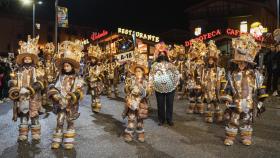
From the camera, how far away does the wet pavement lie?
7.35 m

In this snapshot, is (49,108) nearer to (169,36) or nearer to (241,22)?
(241,22)

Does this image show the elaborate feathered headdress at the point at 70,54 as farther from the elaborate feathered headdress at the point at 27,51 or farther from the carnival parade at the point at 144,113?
the elaborate feathered headdress at the point at 27,51

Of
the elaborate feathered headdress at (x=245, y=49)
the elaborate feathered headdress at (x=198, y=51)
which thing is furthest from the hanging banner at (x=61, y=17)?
the elaborate feathered headdress at (x=245, y=49)

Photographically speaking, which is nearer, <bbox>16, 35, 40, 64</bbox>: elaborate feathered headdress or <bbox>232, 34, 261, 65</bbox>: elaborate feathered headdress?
<bbox>232, 34, 261, 65</bbox>: elaborate feathered headdress

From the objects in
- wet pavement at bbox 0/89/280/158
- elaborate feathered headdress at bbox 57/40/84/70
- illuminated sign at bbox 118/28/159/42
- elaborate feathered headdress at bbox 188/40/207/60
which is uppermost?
illuminated sign at bbox 118/28/159/42

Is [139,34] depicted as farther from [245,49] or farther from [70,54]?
[70,54]

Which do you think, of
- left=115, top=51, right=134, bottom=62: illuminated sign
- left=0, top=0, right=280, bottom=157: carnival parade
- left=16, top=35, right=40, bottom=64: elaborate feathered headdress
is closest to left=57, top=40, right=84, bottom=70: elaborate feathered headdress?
left=0, top=0, right=280, bottom=157: carnival parade

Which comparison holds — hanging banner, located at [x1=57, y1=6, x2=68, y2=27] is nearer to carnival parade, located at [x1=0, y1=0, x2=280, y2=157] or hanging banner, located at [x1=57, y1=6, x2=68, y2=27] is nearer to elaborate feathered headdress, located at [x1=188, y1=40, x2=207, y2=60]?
carnival parade, located at [x1=0, y1=0, x2=280, y2=157]

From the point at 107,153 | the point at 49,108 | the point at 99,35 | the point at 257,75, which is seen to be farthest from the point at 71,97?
the point at 99,35

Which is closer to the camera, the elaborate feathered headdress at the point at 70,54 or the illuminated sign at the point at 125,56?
the elaborate feathered headdress at the point at 70,54

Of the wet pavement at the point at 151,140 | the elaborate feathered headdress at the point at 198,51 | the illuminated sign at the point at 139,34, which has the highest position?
the illuminated sign at the point at 139,34

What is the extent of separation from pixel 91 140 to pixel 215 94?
13.4 feet

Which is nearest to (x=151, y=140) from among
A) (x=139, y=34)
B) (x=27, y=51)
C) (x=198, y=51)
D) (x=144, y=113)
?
(x=144, y=113)

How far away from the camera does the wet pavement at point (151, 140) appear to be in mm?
7348
